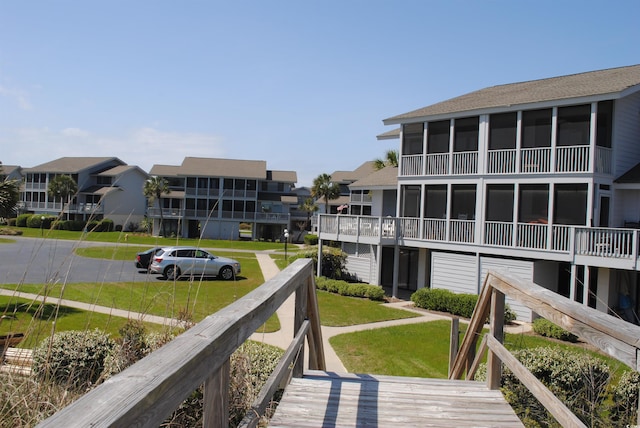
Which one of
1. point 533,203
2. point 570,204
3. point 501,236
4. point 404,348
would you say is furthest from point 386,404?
point 533,203

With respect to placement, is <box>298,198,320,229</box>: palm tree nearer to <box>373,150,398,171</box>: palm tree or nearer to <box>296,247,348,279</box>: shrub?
<box>373,150,398,171</box>: palm tree

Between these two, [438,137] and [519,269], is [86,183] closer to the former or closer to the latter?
[438,137]

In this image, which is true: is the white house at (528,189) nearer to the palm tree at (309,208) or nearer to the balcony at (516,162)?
the balcony at (516,162)

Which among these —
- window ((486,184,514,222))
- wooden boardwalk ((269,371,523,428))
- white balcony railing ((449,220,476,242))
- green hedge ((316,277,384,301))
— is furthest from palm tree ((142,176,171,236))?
wooden boardwalk ((269,371,523,428))

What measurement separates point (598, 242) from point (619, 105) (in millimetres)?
5203

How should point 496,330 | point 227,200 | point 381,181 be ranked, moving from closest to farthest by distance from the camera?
point 496,330, point 381,181, point 227,200

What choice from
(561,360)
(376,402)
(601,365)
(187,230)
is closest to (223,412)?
(376,402)

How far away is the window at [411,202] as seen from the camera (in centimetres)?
2477

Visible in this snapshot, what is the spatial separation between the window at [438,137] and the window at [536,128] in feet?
11.0

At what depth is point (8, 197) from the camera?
17.8m

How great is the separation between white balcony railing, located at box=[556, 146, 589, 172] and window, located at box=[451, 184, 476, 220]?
372 centimetres

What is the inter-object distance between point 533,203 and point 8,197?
1936cm

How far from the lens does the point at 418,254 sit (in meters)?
24.8

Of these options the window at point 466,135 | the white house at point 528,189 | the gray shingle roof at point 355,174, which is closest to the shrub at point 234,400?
the white house at point 528,189
